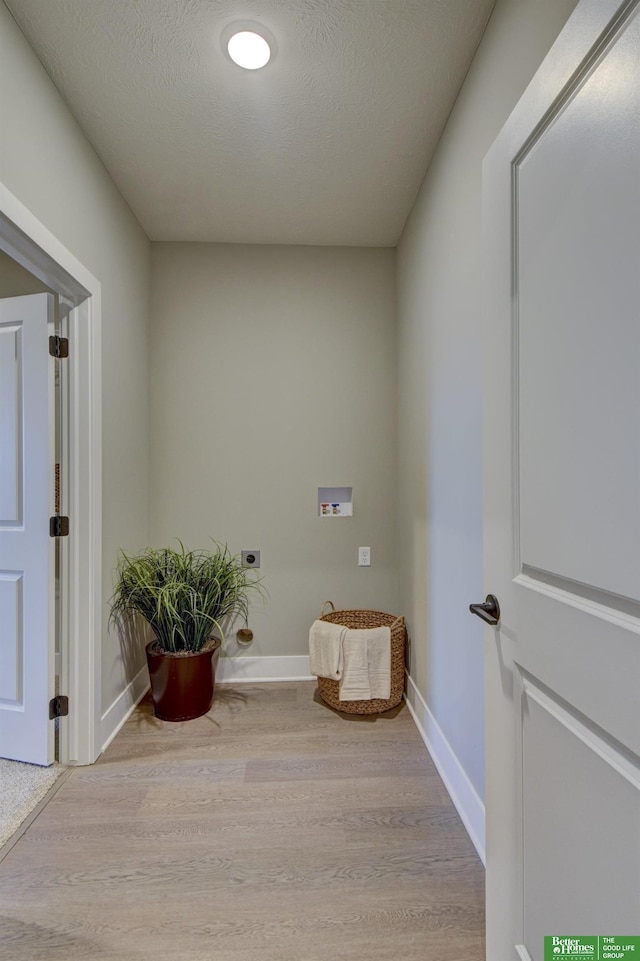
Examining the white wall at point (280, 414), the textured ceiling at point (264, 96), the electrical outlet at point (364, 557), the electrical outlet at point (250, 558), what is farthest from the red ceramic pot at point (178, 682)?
the textured ceiling at point (264, 96)

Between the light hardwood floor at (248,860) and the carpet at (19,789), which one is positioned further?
the carpet at (19,789)

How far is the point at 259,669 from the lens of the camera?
269cm

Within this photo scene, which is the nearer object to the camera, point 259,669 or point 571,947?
point 571,947

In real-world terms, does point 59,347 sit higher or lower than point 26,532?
higher

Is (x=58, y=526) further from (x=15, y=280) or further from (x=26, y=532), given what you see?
(x=15, y=280)

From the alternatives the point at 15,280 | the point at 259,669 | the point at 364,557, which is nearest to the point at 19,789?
the point at 259,669

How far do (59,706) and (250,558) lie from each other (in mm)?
1153

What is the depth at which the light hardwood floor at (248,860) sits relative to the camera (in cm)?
117

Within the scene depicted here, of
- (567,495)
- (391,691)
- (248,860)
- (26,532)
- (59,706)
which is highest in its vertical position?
(567,495)

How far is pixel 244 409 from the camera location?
8.87 ft

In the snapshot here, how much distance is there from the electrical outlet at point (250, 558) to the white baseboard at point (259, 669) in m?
0.55

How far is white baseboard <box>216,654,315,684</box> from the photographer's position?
2684 millimetres

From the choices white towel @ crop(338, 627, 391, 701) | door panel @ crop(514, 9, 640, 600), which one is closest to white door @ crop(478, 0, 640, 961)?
door panel @ crop(514, 9, 640, 600)

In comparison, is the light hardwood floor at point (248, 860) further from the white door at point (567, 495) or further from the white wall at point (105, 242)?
the white wall at point (105, 242)
